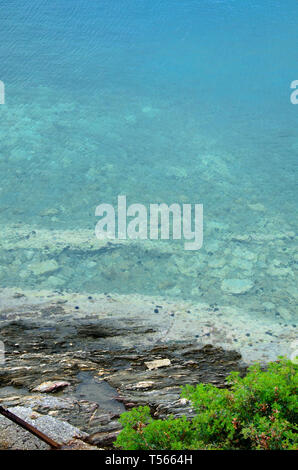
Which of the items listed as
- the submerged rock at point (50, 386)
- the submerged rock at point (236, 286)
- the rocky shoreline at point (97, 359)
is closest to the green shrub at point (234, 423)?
the rocky shoreline at point (97, 359)

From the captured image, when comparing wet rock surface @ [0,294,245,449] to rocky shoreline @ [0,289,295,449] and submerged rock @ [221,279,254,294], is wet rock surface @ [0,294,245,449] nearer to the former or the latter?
rocky shoreline @ [0,289,295,449]

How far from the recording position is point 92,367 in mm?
2355

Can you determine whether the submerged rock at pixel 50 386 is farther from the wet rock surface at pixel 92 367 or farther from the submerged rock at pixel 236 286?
the submerged rock at pixel 236 286

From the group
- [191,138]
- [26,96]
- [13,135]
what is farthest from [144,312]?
[26,96]

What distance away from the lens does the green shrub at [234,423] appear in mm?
1342

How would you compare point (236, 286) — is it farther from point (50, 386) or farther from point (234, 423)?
point (234, 423)

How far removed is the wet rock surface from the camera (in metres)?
1.83

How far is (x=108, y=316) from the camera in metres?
3.04

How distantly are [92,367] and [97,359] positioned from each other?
0.38 ft

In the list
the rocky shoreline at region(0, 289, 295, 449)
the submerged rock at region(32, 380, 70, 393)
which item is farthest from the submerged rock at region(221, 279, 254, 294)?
the submerged rock at region(32, 380, 70, 393)

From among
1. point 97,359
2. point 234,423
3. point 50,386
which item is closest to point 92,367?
point 97,359

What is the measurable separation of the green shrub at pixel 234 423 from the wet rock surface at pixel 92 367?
330 millimetres

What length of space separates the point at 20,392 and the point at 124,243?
2.04 m

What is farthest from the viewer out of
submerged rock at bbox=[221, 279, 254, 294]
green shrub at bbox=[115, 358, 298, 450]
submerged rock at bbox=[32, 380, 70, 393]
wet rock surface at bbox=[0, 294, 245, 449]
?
submerged rock at bbox=[221, 279, 254, 294]
